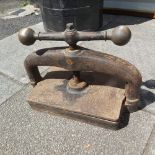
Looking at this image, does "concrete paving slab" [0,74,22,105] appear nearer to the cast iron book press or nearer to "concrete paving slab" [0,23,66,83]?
"concrete paving slab" [0,23,66,83]

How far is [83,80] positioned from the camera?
8.63 feet

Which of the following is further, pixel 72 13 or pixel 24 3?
pixel 24 3

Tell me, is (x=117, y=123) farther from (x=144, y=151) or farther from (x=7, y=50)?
(x=7, y=50)

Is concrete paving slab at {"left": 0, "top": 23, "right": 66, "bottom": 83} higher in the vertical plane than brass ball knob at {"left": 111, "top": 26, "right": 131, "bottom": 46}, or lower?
lower

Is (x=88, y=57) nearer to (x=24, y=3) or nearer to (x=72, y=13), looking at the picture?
(x=72, y=13)

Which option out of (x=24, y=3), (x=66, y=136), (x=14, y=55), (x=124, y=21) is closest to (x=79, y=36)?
(x=66, y=136)

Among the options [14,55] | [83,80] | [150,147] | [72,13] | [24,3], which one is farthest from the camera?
[24,3]

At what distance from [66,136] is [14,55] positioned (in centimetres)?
173

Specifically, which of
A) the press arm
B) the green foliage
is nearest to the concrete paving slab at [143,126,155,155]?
the press arm

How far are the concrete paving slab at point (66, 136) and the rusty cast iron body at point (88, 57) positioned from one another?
249 mm

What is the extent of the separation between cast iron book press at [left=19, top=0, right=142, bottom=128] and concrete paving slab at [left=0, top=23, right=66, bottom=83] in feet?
1.82

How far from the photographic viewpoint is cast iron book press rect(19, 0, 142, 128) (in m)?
2.20

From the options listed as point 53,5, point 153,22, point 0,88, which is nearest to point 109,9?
point 153,22

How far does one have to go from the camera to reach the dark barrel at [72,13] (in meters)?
3.76
